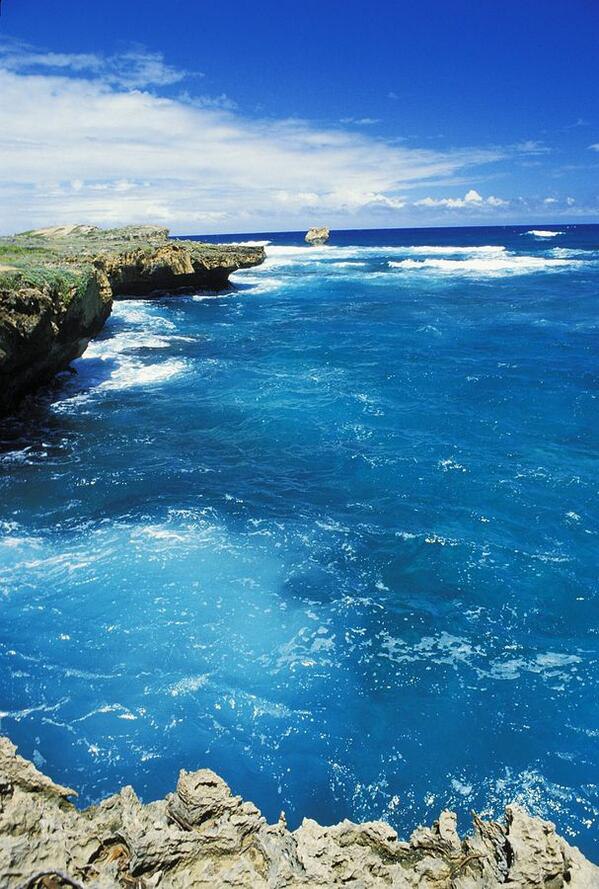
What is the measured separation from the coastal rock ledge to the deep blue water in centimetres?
313

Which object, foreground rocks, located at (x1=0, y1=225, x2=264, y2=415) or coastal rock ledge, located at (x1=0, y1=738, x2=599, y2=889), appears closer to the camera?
coastal rock ledge, located at (x1=0, y1=738, x2=599, y2=889)

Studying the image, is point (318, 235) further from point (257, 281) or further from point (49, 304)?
point (49, 304)


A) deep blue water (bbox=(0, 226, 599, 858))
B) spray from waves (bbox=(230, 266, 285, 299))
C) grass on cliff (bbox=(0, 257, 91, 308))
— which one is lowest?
deep blue water (bbox=(0, 226, 599, 858))

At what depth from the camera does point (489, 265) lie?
8638cm

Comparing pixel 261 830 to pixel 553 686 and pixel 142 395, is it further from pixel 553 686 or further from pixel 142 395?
pixel 142 395

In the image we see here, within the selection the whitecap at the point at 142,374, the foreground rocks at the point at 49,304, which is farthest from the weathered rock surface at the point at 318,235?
the whitecap at the point at 142,374

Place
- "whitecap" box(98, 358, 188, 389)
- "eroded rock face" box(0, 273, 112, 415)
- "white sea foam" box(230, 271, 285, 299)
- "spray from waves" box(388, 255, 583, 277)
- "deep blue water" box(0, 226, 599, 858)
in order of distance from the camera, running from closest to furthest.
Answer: "deep blue water" box(0, 226, 599, 858), "eroded rock face" box(0, 273, 112, 415), "whitecap" box(98, 358, 188, 389), "white sea foam" box(230, 271, 285, 299), "spray from waves" box(388, 255, 583, 277)

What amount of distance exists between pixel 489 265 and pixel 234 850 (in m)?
91.8

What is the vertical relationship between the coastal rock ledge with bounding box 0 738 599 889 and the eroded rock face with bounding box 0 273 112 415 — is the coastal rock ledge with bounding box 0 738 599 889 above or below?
below

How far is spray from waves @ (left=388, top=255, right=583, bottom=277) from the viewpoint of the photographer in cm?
7906

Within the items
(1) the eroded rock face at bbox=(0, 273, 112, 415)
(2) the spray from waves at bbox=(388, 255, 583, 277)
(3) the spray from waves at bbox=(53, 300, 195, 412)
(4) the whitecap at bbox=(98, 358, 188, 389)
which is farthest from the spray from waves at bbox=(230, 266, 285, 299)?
(1) the eroded rock face at bbox=(0, 273, 112, 415)

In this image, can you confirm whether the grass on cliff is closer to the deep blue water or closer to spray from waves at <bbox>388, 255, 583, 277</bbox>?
the deep blue water

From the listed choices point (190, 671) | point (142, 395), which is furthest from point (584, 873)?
point (142, 395)

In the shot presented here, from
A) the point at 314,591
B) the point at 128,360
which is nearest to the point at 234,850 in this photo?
the point at 314,591
